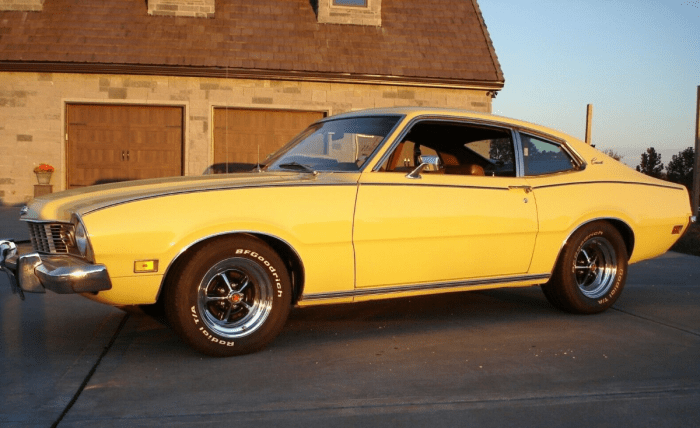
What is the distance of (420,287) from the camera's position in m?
5.05

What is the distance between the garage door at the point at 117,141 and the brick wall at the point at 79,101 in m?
0.21

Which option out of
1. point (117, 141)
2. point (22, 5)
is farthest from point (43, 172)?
point (22, 5)

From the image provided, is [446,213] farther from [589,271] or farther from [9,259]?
[9,259]

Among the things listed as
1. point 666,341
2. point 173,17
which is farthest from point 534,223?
point 173,17

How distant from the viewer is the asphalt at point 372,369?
354 cm

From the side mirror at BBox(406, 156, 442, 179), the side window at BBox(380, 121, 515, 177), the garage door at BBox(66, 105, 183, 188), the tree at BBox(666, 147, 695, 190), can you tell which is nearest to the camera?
the side mirror at BBox(406, 156, 442, 179)

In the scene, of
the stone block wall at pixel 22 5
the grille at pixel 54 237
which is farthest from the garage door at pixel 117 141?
the grille at pixel 54 237

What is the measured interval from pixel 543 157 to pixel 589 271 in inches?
37.5

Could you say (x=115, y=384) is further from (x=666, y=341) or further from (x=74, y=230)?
(x=666, y=341)

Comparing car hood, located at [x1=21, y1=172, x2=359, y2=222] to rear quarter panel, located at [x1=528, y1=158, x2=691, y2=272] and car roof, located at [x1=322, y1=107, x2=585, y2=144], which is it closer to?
car roof, located at [x1=322, y1=107, x2=585, y2=144]

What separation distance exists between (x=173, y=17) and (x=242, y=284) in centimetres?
1287

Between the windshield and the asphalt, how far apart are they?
1124 mm

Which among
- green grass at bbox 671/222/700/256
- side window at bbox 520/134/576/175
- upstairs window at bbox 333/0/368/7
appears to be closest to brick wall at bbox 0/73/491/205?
upstairs window at bbox 333/0/368/7

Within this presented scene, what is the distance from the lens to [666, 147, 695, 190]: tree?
2567 cm
